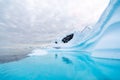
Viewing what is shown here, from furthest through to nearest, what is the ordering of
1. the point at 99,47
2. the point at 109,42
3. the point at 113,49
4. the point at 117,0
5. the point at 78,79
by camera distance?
the point at 99,47
the point at 109,42
the point at 113,49
the point at 117,0
the point at 78,79

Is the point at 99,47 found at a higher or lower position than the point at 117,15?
lower

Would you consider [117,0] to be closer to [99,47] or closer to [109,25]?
[109,25]

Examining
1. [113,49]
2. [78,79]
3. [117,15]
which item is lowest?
[78,79]

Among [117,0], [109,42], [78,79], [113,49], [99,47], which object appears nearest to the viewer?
[78,79]

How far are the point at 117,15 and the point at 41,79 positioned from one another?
13.9 ft

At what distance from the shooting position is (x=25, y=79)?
2.57 metres

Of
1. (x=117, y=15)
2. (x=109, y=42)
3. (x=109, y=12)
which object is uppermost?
(x=109, y=12)

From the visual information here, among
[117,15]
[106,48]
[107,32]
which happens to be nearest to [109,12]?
[117,15]

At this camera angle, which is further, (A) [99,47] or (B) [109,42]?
(A) [99,47]

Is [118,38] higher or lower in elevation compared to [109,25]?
lower

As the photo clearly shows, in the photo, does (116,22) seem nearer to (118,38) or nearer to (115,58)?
(118,38)

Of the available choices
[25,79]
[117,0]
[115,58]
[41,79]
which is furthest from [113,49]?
[25,79]

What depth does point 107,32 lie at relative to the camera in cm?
528

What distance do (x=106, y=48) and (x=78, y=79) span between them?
3.35 m
